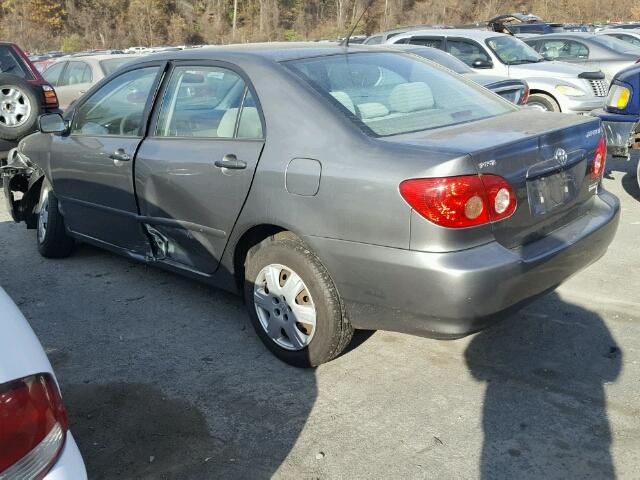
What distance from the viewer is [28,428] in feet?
5.75

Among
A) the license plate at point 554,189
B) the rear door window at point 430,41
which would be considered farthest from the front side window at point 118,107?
the rear door window at point 430,41

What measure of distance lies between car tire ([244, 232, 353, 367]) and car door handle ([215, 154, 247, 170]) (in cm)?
41

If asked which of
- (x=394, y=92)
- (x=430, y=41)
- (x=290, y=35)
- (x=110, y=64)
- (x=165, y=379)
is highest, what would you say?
(x=394, y=92)

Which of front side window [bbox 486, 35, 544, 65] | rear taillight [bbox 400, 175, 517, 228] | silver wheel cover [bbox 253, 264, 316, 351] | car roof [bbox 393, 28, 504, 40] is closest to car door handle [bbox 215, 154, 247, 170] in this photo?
silver wheel cover [bbox 253, 264, 316, 351]

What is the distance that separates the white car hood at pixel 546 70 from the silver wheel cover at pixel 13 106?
7008mm

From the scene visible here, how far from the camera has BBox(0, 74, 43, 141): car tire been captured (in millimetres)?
8195

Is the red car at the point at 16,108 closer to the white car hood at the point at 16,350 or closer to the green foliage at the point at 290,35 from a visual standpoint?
the white car hood at the point at 16,350

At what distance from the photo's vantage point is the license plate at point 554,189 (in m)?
3.20

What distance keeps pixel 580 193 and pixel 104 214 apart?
10.0 feet

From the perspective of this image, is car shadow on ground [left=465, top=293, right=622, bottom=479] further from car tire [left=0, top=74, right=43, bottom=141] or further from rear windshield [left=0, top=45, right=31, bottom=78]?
rear windshield [left=0, top=45, right=31, bottom=78]

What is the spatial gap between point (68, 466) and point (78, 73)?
12462mm

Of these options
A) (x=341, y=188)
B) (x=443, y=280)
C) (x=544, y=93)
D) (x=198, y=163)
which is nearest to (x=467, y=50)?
(x=544, y=93)

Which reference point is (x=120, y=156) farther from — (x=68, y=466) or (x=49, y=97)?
(x=49, y=97)

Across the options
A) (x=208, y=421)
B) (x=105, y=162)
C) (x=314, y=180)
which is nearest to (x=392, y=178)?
(x=314, y=180)
